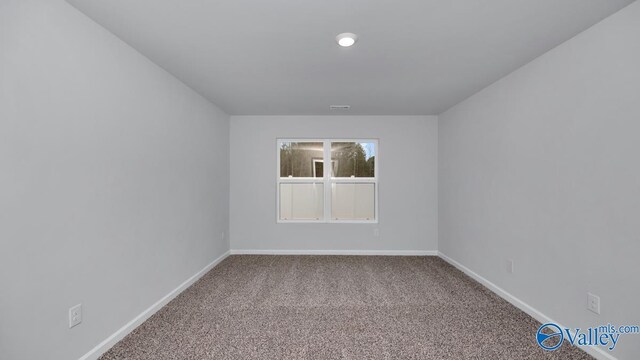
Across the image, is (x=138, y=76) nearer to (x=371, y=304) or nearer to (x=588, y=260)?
(x=371, y=304)

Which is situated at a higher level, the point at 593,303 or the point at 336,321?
the point at 593,303

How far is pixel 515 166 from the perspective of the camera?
2863 mm

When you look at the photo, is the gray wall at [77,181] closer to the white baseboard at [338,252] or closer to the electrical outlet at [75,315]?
the electrical outlet at [75,315]

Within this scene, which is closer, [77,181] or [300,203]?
[77,181]

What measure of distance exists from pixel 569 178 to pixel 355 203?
10.0 ft

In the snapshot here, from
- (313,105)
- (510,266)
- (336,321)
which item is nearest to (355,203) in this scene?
(313,105)

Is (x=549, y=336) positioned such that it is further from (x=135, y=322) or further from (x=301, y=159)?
(x=301, y=159)

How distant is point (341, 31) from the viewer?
6.86 ft

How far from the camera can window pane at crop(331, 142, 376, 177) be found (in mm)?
4973

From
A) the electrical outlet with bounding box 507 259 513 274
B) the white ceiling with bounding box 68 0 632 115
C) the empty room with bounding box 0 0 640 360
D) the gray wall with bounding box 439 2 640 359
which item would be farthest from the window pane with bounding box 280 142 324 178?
the electrical outlet with bounding box 507 259 513 274

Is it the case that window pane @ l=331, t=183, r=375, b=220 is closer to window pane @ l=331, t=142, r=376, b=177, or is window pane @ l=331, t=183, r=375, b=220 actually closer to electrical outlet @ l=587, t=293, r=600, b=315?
window pane @ l=331, t=142, r=376, b=177

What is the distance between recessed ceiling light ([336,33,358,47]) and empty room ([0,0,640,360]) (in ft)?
0.07

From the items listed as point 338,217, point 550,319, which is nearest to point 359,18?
point 550,319

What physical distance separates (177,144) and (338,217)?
2801 millimetres
